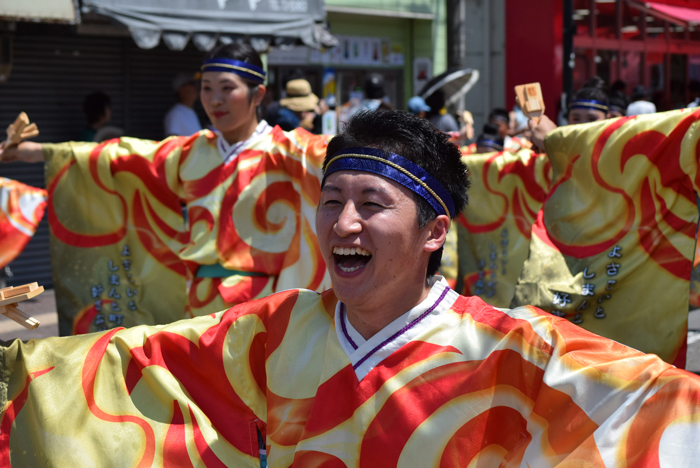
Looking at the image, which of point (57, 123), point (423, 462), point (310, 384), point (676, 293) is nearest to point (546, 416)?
point (423, 462)

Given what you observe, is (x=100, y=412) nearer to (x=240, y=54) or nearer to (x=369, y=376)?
(x=369, y=376)

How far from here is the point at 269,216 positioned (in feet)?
12.4

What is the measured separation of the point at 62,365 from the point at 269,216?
1.80 metres

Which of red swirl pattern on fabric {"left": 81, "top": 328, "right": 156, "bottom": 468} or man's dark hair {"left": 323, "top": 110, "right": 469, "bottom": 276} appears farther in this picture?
red swirl pattern on fabric {"left": 81, "top": 328, "right": 156, "bottom": 468}

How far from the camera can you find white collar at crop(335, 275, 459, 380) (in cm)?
186

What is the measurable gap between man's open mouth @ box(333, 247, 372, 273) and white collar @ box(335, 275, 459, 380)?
156 mm

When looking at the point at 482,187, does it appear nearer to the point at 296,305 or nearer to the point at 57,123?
the point at 296,305

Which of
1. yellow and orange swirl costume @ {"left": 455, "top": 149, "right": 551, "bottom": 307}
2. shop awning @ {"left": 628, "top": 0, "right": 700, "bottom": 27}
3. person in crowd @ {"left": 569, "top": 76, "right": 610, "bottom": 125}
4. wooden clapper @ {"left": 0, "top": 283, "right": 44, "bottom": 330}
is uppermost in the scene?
shop awning @ {"left": 628, "top": 0, "right": 700, "bottom": 27}

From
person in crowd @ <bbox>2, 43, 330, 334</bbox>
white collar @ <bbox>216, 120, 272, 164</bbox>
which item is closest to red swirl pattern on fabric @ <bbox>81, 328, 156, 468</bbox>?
person in crowd @ <bbox>2, 43, 330, 334</bbox>

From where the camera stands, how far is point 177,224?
4145mm

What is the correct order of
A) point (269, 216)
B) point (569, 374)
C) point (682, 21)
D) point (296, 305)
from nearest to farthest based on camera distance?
1. point (569, 374)
2. point (296, 305)
3. point (269, 216)
4. point (682, 21)

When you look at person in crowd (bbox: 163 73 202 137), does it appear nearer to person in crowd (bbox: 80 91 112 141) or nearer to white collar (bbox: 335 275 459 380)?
person in crowd (bbox: 80 91 112 141)

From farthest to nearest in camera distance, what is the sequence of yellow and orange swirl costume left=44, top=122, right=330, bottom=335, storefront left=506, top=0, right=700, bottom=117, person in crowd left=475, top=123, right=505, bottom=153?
storefront left=506, top=0, right=700, bottom=117
person in crowd left=475, top=123, right=505, bottom=153
yellow and orange swirl costume left=44, top=122, right=330, bottom=335

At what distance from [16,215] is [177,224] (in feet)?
2.58
